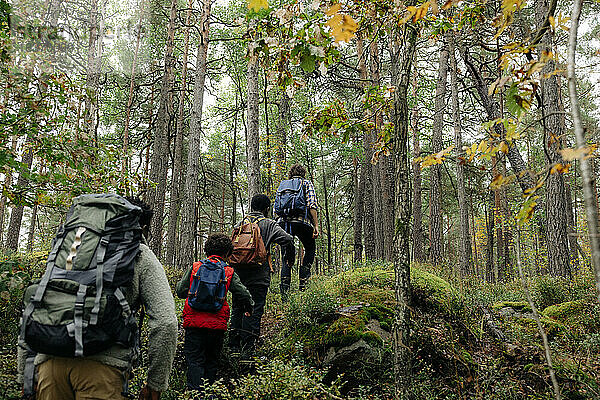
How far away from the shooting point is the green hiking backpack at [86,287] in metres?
2.22

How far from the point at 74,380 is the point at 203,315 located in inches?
78.4

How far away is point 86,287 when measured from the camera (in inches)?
89.7

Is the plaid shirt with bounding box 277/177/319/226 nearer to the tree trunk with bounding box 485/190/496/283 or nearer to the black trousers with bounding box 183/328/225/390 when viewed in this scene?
the black trousers with bounding box 183/328/225/390

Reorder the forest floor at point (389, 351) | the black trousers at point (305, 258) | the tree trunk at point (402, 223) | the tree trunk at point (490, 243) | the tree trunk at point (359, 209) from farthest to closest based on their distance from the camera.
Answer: the tree trunk at point (490, 243), the tree trunk at point (359, 209), the black trousers at point (305, 258), the forest floor at point (389, 351), the tree trunk at point (402, 223)

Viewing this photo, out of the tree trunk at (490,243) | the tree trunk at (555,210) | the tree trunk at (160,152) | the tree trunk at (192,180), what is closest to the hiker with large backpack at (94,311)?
the tree trunk at (192,180)

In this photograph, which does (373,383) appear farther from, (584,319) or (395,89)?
(584,319)

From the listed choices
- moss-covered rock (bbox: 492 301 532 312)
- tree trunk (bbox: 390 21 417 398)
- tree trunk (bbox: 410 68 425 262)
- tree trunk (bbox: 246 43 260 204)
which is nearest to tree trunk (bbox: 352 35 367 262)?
tree trunk (bbox: 410 68 425 262)

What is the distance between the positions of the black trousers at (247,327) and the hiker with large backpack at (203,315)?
717mm

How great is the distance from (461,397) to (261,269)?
286 centimetres

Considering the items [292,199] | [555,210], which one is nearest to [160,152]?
[292,199]

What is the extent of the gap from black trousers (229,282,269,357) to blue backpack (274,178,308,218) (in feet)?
5.89

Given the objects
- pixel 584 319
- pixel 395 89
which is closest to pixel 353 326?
pixel 395 89

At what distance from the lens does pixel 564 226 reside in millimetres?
9047

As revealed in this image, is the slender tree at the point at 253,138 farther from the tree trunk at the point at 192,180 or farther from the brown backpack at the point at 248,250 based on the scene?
the brown backpack at the point at 248,250
